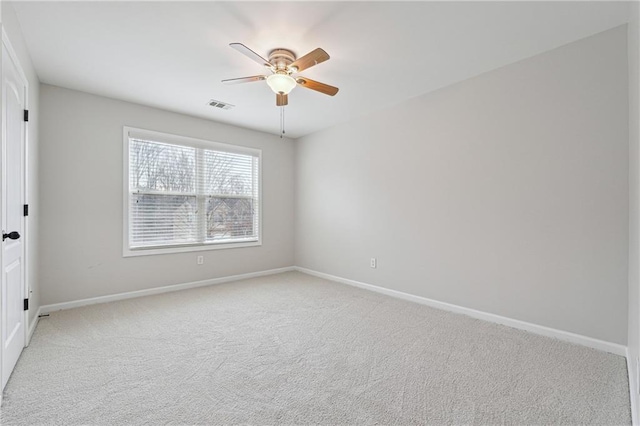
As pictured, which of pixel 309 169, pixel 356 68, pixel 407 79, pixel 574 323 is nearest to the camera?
pixel 574 323

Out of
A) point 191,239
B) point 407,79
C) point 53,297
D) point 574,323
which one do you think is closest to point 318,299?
point 191,239

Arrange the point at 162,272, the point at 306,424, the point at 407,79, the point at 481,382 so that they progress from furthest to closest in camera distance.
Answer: the point at 162,272
the point at 407,79
the point at 481,382
the point at 306,424

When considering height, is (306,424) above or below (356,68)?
below

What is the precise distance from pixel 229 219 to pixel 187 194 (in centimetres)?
75

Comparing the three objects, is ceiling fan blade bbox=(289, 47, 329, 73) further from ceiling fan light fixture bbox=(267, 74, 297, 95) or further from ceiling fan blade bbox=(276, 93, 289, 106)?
ceiling fan blade bbox=(276, 93, 289, 106)

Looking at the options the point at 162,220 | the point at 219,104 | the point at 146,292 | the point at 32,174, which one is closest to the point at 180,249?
the point at 162,220

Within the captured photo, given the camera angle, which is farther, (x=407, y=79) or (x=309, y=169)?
(x=309, y=169)

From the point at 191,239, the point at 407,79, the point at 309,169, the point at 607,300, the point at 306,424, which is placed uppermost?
the point at 407,79

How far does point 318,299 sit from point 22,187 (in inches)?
117

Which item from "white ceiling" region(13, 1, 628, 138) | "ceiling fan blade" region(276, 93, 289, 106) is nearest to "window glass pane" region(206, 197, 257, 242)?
"white ceiling" region(13, 1, 628, 138)

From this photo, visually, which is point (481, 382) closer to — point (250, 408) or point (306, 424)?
point (306, 424)

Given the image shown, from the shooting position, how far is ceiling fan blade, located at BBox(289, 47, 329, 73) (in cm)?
219

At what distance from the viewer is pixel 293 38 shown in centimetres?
239

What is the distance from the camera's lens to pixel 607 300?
2.32m
